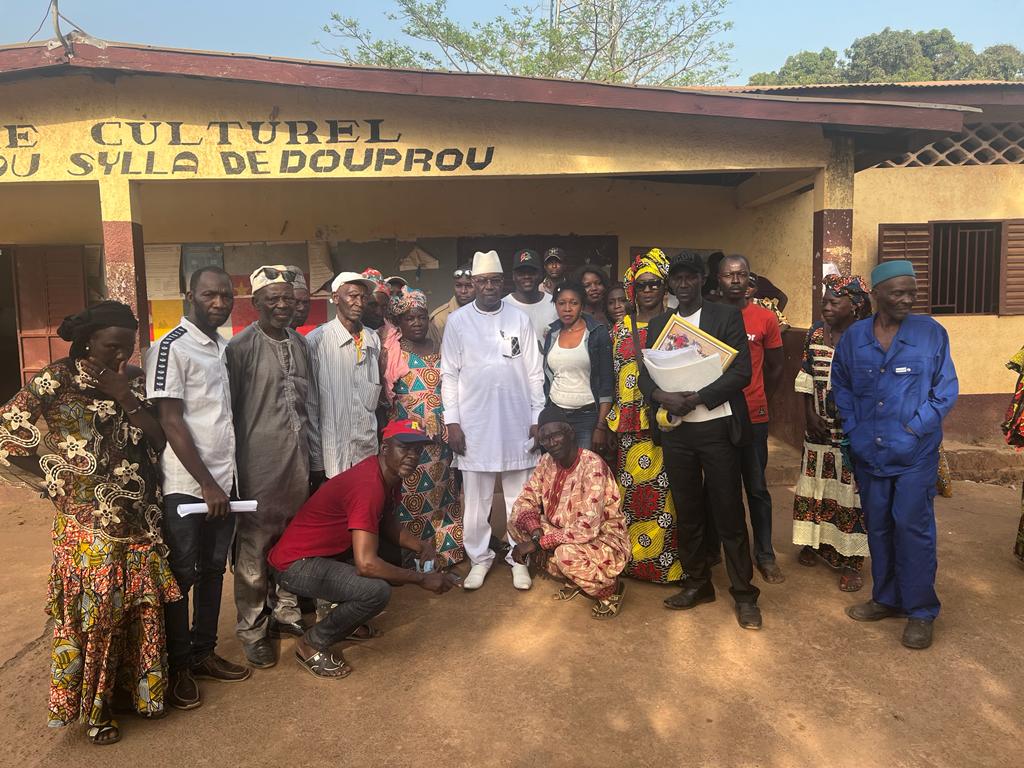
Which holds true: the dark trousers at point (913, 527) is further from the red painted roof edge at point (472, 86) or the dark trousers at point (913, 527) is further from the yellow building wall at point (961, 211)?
the yellow building wall at point (961, 211)

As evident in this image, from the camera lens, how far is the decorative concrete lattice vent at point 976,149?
7141mm

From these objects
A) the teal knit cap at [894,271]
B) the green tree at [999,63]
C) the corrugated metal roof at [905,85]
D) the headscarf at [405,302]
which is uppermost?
the green tree at [999,63]

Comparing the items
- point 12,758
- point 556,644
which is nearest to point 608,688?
point 556,644

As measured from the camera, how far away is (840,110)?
16.3 feet

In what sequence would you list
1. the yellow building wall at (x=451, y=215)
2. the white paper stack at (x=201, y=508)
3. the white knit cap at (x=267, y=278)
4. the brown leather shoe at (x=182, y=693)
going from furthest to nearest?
→ the yellow building wall at (x=451, y=215)
the white knit cap at (x=267, y=278)
the brown leather shoe at (x=182, y=693)
the white paper stack at (x=201, y=508)

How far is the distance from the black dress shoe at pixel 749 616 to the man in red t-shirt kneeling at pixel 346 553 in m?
1.48

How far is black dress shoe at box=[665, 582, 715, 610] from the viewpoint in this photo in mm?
3699

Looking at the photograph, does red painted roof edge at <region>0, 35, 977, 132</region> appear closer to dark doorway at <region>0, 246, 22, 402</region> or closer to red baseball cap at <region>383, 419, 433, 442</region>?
red baseball cap at <region>383, 419, 433, 442</region>

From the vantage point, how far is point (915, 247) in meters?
7.25

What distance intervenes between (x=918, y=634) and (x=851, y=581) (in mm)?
646

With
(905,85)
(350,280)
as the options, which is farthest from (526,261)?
(905,85)

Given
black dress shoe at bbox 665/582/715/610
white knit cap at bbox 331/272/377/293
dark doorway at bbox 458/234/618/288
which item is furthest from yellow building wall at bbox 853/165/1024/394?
white knit cap at bbox 331/272/377/293

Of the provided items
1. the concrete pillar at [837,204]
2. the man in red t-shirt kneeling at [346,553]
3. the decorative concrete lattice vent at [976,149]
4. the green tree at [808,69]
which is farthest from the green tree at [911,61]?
the man in red t-shirt kneeling at [346,553]

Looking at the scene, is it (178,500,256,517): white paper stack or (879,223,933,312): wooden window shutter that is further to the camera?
(879,223,933,312): wooden window shutter
